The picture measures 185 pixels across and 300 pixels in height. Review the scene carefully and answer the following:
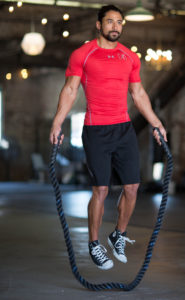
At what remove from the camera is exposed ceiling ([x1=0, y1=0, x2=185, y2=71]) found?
1202 cm

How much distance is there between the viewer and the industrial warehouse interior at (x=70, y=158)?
12.4 feet

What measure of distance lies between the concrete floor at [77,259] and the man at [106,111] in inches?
10.3

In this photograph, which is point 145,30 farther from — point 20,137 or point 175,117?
point 20,137

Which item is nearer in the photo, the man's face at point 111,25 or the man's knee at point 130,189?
the man's face at point 111,25

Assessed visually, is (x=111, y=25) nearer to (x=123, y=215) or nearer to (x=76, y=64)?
(x=76, y=64)

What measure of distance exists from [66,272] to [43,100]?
16.4m

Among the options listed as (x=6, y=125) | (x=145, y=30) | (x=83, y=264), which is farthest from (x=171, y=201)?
(x=6, y=125)

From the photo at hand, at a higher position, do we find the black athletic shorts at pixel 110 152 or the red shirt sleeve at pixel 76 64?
the red shirt sleeve at pixel 76 64

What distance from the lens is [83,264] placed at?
13.6 feet

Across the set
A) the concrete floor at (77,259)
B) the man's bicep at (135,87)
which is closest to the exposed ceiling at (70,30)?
the concrete floor at (77,259)

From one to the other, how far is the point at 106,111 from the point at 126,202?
575 mm

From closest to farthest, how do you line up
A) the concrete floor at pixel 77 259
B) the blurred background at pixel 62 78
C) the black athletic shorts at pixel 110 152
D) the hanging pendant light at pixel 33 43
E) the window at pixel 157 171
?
the concrete floor at pixel 77 259, the black athletic shorts at pixel 110 152, the hanging pendant light at pixel 33 43, the blurred background at pixel 62 78, the window at pixel 157 171

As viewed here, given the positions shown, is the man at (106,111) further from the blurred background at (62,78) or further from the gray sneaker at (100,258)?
the blurred background at (62,78)

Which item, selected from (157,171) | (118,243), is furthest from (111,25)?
(157,171)
